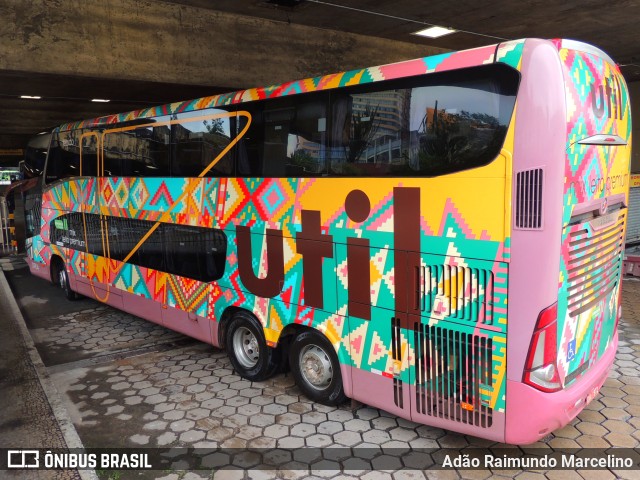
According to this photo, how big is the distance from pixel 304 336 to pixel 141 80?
5269mm

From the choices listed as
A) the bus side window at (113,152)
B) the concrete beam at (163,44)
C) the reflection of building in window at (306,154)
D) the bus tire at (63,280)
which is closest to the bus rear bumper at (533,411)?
the reflection of building in window at (306,154)

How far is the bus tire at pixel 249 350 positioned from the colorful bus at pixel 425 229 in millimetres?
27

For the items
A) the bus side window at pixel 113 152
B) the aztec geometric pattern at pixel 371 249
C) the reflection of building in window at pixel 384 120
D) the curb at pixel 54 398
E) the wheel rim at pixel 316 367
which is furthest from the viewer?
the bus side window at pixel 113 152

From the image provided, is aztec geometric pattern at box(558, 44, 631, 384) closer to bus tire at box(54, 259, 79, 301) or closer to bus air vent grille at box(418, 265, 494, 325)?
Result: bus air vent grille at box(418, 265, 494, 325)

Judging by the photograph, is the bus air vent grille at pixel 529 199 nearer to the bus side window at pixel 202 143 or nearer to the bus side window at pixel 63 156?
the bus side window at pixel 202 143

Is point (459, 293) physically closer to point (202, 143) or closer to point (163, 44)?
point (202, 143)

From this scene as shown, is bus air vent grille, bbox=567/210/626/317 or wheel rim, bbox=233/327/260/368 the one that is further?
wheel rim, bbox=233/327/260/368

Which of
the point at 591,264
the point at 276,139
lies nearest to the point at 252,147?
the point at 276,139

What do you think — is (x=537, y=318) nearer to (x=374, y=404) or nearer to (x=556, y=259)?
(x=556, y=259)

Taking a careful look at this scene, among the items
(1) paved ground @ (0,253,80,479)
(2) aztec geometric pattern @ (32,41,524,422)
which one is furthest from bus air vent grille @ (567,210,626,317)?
(1) paved ground @ (0,253,80,479)

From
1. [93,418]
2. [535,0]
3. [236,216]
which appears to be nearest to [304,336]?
[236,216]

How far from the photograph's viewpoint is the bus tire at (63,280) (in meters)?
9.93

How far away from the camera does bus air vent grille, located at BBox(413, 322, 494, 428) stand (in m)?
3.64

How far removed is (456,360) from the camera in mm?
3764
